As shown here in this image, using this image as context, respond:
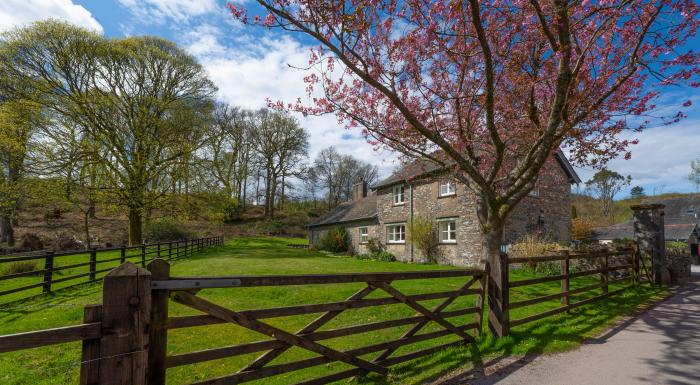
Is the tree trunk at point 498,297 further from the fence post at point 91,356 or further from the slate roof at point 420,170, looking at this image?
the slate roof at point 420,170

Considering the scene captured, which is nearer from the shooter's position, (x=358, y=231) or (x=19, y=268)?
(x=19, y=268)

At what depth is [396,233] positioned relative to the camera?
77.9ft

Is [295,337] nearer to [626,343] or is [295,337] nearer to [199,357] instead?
[199,357]

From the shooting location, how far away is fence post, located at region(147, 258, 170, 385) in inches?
112

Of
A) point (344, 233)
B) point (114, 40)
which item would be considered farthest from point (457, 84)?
point (344, 233)

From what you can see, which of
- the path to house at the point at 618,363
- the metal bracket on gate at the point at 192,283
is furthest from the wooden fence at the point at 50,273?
the path to house at the point at 618,363

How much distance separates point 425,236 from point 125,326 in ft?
61.6

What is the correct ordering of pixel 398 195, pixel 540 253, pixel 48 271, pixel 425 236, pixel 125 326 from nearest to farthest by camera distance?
pixel 125 326 < pixel 48 271 < pixel 540 253 < pixel 425 236 < pixel 398 195

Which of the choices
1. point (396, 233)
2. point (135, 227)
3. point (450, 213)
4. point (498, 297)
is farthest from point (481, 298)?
point (135, 227)

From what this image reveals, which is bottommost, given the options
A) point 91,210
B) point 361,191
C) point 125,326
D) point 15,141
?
point 125,326

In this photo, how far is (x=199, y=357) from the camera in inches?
124

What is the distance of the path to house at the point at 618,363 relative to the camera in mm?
4234

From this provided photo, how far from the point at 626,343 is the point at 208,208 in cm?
2027

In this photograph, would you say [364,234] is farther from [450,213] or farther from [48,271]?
[48,271]
